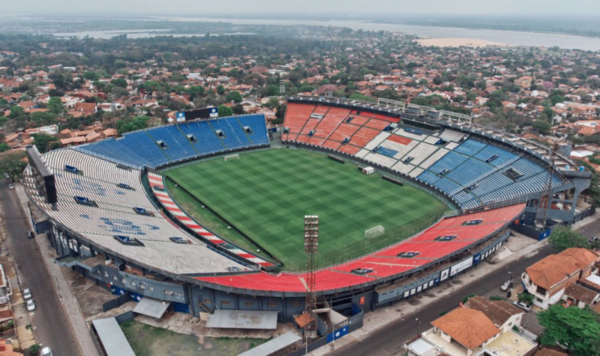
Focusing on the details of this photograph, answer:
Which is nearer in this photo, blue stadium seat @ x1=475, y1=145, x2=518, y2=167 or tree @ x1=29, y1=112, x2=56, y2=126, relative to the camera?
blue stadium seat @ x1=475, y1=145, x2=518, y2=167

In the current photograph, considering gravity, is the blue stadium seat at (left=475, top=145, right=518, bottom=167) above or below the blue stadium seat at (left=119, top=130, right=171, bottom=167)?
above

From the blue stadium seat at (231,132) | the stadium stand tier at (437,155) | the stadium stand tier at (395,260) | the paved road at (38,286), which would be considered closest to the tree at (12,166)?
the paved road at (38,286)

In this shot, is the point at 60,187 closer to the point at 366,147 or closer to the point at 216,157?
the point at 216,157

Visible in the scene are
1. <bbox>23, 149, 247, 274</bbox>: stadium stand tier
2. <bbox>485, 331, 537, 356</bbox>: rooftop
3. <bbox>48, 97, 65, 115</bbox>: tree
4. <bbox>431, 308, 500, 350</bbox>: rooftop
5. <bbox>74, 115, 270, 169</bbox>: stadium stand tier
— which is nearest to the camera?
<bbox>431, 308, 500, 350</bbox>: rooftop

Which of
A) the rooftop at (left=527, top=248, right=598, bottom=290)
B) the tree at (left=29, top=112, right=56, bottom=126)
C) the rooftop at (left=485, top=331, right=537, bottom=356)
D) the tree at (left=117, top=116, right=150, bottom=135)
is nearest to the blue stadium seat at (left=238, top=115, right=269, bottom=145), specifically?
the tree at (left=117, top=116, right=150, bottom=135)

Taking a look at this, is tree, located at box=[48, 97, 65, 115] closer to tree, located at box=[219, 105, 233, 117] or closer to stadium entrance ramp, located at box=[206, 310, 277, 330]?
tree, located at box=[219, 105, 233, 117]

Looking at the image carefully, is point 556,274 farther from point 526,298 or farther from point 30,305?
point 30,305
